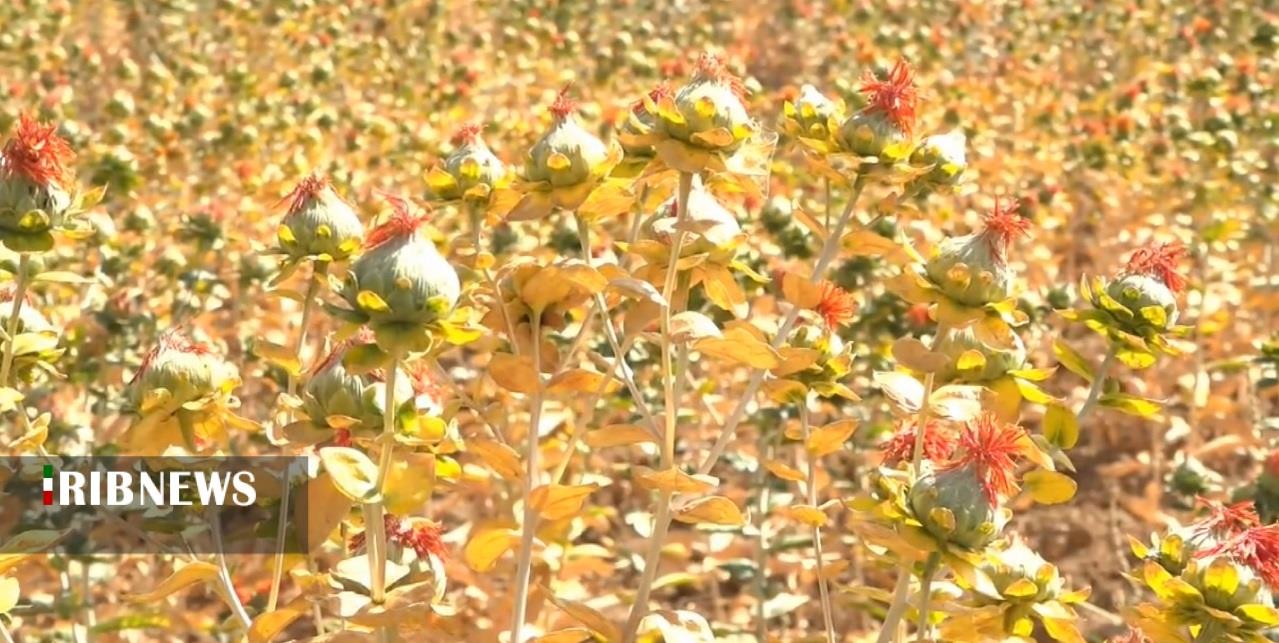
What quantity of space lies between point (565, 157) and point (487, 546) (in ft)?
1.25

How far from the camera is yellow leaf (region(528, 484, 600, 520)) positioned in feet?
3.76

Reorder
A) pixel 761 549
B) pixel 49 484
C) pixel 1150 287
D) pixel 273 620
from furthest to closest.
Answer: pixel 761 549 → pixel 49 484 → pixel 1150 287 → pixel 273 620

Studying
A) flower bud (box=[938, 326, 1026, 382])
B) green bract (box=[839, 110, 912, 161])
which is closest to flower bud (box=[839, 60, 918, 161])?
green bract (box=[839, 110, 912, 161])

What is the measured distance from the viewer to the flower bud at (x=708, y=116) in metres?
1.13

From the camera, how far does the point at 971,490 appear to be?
1089 millimetres

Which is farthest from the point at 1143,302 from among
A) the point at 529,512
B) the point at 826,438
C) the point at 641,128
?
the point at 529,512

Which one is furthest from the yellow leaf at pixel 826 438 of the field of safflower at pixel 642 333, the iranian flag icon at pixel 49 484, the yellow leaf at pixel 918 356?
the iranian flag icon at pixel 49 484

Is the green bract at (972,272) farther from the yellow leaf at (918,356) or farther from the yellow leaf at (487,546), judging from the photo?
the yellow leaf at (487,546)

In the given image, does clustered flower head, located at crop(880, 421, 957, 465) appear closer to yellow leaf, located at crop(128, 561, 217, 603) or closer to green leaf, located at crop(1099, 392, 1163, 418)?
green leaf, located at crop(1099, 392, 1163, 418)

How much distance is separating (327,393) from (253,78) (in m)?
3.77

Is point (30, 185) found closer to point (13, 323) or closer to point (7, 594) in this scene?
point (13, 323)

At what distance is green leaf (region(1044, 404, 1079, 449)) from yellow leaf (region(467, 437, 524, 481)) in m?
0.57

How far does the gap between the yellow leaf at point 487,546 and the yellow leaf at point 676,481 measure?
17cm

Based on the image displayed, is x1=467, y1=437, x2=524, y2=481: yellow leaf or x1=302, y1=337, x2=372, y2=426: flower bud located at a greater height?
x1=302, y1=337, x2=372, y2=426: flower bud
